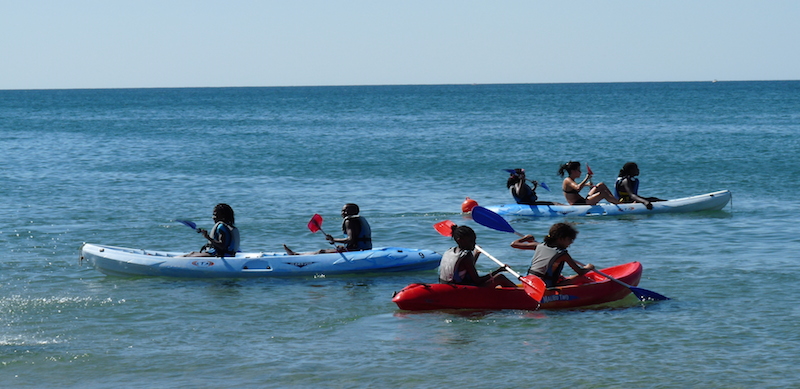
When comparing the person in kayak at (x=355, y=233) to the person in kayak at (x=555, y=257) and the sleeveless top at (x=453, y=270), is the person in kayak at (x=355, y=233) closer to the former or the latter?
the sleeveless top at (x=453, y=270)

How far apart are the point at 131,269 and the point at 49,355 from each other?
4.23 m

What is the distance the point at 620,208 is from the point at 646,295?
8464 mm

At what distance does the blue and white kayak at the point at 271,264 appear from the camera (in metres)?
14.6

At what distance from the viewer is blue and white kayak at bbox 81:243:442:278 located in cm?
1457

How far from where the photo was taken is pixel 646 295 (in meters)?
12.8

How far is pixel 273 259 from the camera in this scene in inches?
578

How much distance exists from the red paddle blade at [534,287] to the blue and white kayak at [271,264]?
313 cm

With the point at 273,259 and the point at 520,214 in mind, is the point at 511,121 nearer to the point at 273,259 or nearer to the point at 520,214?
the point at 520,214

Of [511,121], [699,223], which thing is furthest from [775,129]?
[699,223]

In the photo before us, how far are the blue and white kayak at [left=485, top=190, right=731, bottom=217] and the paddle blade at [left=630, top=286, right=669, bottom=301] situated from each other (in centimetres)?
805

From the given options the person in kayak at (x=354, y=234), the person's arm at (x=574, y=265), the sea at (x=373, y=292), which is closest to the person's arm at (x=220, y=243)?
the sea at (x=373, y=292)

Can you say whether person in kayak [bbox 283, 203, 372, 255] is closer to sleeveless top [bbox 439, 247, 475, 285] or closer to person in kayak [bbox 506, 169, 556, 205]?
sleeveless top [bbox 439, 247, 475, 285]

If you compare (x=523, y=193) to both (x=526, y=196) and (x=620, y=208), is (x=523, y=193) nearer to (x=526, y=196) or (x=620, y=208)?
(x=526, y=196)

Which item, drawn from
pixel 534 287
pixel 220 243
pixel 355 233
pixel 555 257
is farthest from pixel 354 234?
pixel 555 257
